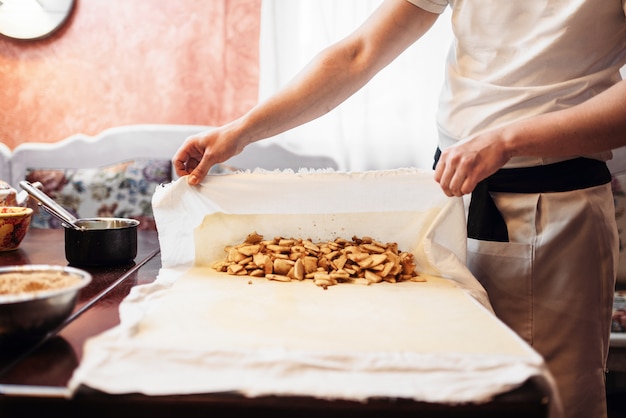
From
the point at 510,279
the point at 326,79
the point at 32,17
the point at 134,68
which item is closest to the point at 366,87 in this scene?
the point at 134,68

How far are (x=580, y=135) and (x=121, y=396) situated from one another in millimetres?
913

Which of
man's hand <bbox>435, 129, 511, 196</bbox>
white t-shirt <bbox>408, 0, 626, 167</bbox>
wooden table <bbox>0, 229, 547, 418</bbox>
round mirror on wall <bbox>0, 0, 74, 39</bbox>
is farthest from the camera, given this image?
round mirror on wall <bbox>0, 0, 74, 39</bbox>

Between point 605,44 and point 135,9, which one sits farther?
point 135,9

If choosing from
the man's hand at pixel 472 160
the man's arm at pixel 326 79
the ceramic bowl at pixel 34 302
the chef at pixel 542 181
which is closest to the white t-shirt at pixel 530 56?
the chef at pixel 542 181

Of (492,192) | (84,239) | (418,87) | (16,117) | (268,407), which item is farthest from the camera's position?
(16,117)

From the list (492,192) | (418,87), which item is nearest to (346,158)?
(418,87)

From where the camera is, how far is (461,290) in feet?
3.34

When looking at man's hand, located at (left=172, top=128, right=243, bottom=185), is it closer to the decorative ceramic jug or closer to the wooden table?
the decorative ceramic jug

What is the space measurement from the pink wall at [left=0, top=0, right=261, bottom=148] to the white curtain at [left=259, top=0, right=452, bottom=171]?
0.43 feet

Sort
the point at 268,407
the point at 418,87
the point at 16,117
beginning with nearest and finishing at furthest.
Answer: the point at 268,407 → the point at 418,87 → the point at 16,117

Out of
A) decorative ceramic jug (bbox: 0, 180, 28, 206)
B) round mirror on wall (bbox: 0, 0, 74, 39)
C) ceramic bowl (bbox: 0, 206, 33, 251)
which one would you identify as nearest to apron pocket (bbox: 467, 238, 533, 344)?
ceramic bowl (bbox: 0, 206, 33, 251)

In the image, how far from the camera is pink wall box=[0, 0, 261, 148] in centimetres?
291

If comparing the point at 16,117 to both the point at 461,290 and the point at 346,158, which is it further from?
the point at 461,290

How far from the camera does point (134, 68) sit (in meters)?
2.96
